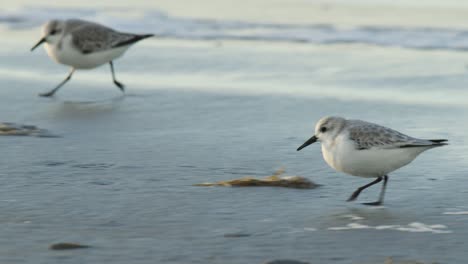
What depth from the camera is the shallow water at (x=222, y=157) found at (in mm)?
5238

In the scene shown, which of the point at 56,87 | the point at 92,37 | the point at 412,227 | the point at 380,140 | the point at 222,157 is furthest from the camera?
the point at 92,37

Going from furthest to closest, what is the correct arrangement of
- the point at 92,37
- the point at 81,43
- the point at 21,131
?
the point at 92,37 < the point at 81,43 < the point at 21,131

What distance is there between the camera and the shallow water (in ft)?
17.2

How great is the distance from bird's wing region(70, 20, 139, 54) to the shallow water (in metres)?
0.40

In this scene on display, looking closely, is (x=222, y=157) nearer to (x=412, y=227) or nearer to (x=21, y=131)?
(x=21, y=131)

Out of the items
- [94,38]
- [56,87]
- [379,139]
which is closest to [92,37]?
[94,38]

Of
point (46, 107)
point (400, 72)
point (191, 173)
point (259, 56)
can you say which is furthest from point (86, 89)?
point (191, 173)

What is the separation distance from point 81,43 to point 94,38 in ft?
0.65

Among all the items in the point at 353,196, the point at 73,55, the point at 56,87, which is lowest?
the point at 56,87

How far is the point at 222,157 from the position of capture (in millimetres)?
7445

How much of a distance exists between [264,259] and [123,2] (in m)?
13.0

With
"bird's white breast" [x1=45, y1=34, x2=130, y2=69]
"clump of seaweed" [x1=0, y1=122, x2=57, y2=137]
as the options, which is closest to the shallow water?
"clump of seaweed" [x1=0, y1=122, x2=57, y2=137]

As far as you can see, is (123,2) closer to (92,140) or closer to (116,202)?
(92,140)

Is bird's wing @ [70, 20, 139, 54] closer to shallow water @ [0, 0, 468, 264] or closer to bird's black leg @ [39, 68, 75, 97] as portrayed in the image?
bird's black leg @ [39, 68, 75, 97]
